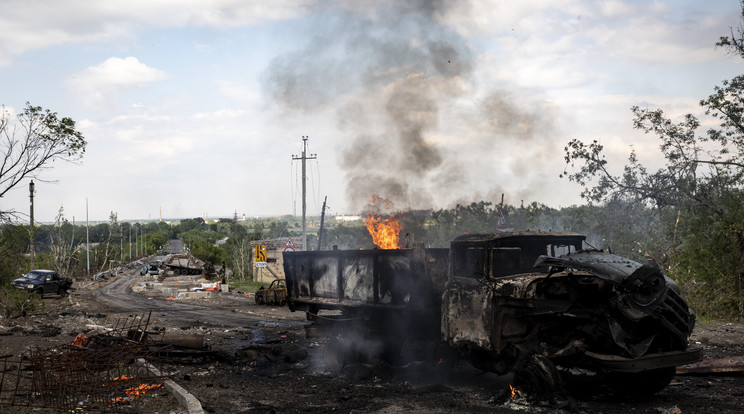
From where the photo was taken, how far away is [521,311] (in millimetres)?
7488

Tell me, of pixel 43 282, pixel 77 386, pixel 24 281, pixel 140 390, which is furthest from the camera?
pixel 43 282

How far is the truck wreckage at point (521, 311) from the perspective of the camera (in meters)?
6.86

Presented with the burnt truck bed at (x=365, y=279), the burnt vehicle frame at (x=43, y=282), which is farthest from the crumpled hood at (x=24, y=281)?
the burnt truck bed at (x=365, y=279)

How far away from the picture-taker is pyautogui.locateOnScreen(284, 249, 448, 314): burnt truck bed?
8.94m

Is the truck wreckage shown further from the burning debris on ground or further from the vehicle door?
the vehicle door

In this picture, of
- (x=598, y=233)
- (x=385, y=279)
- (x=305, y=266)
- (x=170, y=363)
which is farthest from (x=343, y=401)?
(x=598, y=233)

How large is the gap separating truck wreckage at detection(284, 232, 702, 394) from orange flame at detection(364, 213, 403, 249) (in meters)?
2.65

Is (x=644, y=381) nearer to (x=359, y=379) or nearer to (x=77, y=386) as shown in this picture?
(x=359, y=379)

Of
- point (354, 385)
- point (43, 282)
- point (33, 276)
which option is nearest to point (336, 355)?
point (354, 385)

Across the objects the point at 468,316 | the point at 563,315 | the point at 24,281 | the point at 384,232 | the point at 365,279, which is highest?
the point at 384,232

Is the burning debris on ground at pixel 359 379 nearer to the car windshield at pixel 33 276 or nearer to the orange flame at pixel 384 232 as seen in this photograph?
the orange flame at pixel 384 232

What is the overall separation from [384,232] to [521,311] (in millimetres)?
5951

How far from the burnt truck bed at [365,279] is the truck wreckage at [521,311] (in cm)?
2

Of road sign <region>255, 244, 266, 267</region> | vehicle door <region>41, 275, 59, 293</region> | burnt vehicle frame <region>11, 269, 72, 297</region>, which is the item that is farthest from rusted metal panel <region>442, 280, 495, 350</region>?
vehicle door <region>41, 275, 59, 293</region>
